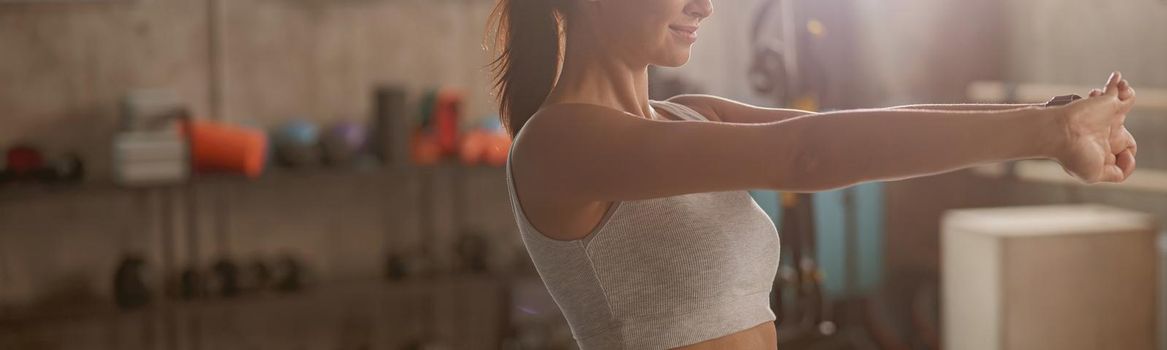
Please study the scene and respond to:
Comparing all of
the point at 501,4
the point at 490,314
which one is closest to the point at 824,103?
the point at 490,314

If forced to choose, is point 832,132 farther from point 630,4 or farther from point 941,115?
point 630,4

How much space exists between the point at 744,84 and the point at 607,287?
15.1ft

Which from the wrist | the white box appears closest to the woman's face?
the wrist

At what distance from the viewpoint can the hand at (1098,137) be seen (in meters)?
0.89

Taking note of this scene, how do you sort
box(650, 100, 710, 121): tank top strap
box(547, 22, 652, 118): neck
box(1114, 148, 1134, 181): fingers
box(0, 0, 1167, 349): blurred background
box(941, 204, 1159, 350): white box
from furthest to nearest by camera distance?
box(0, 0, 1167, 349): blurred background
box(941, 204, 1159, 350): white box
box(650, 100, 710, 121): tank top strap
box(547, 22, 652, 118): neck
box(1114, 148, 1134, 181): fingers

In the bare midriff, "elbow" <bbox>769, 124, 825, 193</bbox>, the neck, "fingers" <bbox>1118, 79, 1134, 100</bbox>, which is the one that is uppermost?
the neck

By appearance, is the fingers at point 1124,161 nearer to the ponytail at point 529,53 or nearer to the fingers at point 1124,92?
the fingers at point 1124,92

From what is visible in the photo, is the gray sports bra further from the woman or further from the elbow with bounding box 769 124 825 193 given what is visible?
the elbow with bounding box 769 124 825 193

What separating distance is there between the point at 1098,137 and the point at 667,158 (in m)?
0.36

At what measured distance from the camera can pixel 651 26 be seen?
107cm

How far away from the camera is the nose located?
108 cm

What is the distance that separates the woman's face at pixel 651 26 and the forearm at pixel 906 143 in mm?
219

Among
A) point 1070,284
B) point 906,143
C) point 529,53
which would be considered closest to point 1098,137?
point 906,143

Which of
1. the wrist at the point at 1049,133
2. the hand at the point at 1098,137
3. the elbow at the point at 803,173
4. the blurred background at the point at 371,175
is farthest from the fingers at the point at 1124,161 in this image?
the blurred background at the point at 371,175
